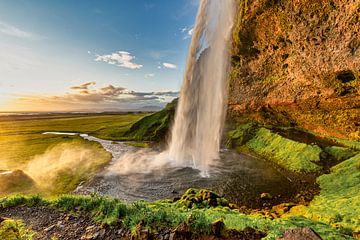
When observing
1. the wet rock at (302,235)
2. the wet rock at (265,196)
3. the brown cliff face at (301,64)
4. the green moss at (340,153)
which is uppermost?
the brown cliff face at (301,64)

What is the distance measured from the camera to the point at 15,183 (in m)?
24.4

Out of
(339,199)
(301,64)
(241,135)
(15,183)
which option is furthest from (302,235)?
(241,135)

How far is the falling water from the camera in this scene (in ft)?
134

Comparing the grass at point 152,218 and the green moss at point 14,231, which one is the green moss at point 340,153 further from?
the green moss at point 14,231

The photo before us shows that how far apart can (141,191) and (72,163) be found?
18930 mm

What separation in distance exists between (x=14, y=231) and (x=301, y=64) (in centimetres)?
4008

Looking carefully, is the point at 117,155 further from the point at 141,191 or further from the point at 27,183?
the point at 141,191

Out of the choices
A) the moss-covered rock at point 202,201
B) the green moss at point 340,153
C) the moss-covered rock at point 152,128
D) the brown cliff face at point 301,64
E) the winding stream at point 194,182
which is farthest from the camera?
the moss-covered rock at point 152,128

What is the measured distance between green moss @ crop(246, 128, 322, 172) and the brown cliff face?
7.64 m

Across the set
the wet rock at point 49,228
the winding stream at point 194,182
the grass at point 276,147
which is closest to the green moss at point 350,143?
the grass at point 276,147

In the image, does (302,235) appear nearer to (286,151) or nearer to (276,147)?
(286,151)

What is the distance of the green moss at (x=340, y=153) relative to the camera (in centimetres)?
2517

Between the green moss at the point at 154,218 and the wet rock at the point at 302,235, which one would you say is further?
the green moss at the point at 154,218

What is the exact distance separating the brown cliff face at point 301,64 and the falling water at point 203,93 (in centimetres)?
408
